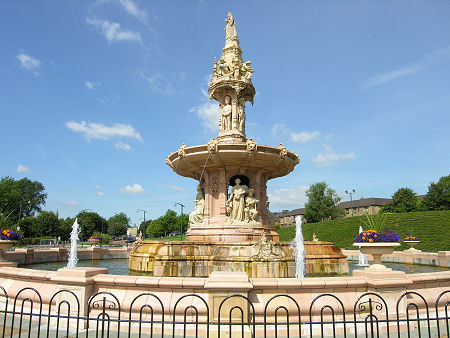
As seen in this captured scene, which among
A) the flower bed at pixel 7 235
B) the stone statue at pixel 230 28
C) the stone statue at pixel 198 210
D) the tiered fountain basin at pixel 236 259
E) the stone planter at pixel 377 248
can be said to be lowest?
the tiered fountain basin at pixel 236 259

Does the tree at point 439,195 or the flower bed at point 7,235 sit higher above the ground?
the tree at point 439,195

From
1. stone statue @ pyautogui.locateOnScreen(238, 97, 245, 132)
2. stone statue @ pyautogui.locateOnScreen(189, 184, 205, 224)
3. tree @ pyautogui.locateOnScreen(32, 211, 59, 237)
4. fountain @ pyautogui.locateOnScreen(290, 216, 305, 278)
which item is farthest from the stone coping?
tree @ pyautogui.locateOnScreen(32, 211, 59, 237)

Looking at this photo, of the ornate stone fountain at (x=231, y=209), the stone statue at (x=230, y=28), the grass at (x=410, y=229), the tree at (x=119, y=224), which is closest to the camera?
the ornate stone fountain at (x=231, y=209)

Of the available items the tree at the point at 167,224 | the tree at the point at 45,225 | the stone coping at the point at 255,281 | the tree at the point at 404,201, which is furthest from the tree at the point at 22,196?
the tree at the point at 404,201

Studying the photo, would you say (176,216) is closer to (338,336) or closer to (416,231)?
(416,231)

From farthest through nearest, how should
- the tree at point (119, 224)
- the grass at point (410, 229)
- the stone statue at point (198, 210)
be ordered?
1. the tree at point (119, 224)
2. the grass at point (410, 229)
3. the stone statue at point (198, 210)

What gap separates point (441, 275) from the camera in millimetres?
7445

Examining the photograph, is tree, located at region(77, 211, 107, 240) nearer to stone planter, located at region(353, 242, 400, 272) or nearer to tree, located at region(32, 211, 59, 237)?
tree, located at region(32, 211, 59, 237)

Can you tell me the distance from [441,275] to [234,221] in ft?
26.9

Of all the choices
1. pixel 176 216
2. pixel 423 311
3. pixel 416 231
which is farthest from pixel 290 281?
pixel 176 216

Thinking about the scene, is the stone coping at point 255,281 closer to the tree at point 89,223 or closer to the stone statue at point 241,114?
the stone statue at point 241,114

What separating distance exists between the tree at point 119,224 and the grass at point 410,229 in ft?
360

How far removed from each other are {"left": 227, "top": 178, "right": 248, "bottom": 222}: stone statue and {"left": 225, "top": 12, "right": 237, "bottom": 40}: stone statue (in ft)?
34.4

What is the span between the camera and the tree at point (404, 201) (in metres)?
78.6
